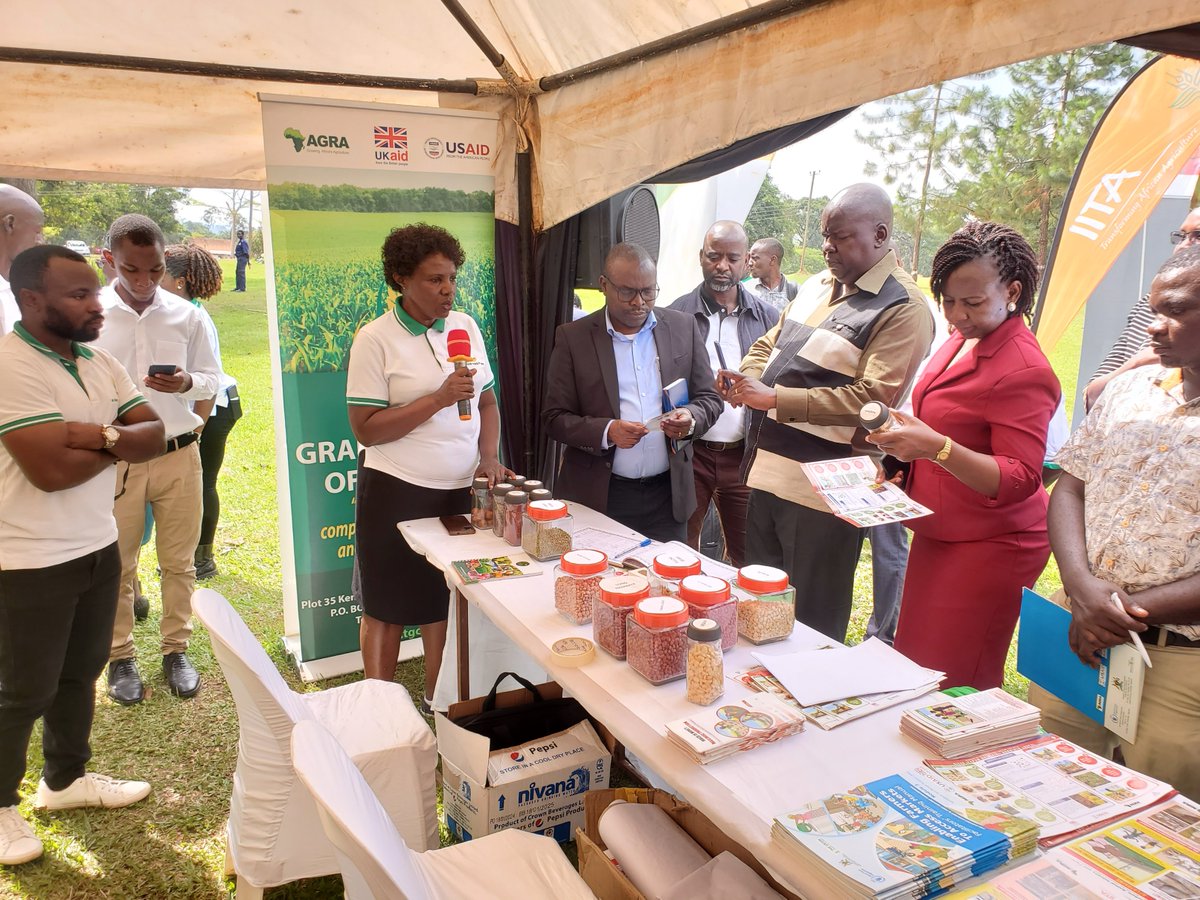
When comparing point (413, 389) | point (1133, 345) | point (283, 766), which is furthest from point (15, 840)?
point (1133, 345)

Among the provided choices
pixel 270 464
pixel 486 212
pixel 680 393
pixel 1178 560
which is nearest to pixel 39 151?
pixel 486 212

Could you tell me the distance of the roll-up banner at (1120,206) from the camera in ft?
14.8

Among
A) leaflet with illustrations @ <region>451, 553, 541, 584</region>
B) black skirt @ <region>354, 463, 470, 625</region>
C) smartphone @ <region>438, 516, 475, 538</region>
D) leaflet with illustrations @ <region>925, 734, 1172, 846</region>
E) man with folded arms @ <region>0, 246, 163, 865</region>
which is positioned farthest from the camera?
black skirt @ <region>354, 463, 470, 625</region>

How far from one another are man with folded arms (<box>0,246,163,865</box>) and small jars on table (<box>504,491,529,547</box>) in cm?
102

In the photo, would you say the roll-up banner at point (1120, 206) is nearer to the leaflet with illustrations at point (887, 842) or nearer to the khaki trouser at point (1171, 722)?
the khaki trouser at point (1171, 722)

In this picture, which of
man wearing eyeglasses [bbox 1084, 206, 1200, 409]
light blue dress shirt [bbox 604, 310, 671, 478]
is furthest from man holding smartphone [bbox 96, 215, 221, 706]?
man wearing eyeglasses [bbox 1084, 206, 1200, 409]

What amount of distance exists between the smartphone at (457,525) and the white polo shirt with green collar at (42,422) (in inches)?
38.1

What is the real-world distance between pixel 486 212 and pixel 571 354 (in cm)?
112

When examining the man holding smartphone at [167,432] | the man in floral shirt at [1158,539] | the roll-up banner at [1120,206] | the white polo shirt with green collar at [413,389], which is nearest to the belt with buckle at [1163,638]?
the man in floral shirt at [1158,539]

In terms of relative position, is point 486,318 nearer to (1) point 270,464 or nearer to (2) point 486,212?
(2) point 486,212

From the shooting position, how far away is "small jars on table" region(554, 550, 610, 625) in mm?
1821

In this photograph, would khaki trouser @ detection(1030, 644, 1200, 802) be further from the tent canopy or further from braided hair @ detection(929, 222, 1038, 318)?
the tent canopy

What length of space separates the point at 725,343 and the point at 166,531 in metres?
2.69

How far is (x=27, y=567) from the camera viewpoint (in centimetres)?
200
